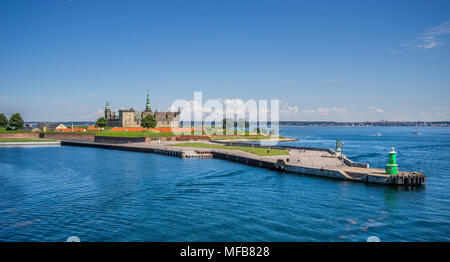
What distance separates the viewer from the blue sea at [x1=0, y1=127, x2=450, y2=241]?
20.9m

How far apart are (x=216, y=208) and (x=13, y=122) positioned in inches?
5204

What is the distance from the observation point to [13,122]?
129375 millimetres

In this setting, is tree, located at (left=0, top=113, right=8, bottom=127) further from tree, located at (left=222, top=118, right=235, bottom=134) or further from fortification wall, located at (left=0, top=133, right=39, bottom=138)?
tree, located at (left=222, top=118, right=235, bottom=134)

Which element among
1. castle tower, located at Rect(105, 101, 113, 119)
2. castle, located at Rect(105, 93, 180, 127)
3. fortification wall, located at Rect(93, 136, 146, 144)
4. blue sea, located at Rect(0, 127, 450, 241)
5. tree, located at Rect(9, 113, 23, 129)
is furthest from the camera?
castle tower, located at Rect(105, 101, 113, 119)

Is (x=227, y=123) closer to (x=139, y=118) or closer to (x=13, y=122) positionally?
(x=139, y=118)

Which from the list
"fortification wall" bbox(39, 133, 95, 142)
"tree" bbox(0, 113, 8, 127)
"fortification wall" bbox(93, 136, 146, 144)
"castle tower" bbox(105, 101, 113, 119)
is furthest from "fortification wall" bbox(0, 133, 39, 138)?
"castle tower" bbox(105, 101, 113, 119)

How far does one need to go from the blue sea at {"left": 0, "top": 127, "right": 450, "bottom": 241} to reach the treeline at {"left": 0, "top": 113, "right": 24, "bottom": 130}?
100544 millimetres

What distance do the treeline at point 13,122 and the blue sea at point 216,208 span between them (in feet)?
330

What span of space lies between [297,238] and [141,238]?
949cm

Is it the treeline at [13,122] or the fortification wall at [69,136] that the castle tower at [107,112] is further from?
the fortification wall at [69,136]

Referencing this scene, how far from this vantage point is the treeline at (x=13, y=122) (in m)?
130

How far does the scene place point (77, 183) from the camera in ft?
127

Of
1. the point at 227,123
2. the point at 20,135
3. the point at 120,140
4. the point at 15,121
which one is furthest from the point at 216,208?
the point at 15,121

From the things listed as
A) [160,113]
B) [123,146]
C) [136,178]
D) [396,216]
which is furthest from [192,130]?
[396,216]
